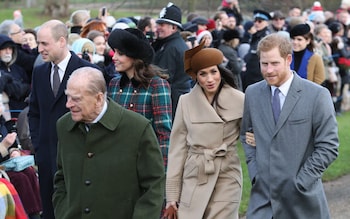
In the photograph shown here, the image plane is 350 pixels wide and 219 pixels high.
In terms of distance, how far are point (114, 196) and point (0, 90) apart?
4.88m

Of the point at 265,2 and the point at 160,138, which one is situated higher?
the point at 160,138

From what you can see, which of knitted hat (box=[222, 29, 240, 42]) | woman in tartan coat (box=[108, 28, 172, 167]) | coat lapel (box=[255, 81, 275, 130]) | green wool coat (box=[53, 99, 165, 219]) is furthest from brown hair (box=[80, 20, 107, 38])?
green wool coat (box=[53, 99, 165, 219])

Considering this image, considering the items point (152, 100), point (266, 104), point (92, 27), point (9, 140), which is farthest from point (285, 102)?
point (92, 27)

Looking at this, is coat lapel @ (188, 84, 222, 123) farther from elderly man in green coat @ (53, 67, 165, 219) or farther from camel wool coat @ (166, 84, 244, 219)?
elderly man in green coat @ (53, 67, 165, 219)

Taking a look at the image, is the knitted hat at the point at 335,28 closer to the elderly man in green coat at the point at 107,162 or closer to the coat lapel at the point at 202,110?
the coat lapel at the point at 202,110

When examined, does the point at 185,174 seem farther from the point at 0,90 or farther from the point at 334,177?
the point at 334,177

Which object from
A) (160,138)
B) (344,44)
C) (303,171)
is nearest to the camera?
(303,171)

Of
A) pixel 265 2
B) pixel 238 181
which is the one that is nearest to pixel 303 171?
pixel 238 181

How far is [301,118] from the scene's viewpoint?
6.30 m

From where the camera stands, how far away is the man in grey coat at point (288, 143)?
6.25 m

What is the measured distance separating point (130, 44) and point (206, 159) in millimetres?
1256

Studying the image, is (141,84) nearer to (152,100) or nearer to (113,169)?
(152,100)

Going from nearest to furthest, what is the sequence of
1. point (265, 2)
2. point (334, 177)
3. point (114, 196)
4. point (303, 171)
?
point (114, 196) < point (303, 171) < point (334, 177) < point (265, 2)

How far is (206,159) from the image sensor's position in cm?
704
